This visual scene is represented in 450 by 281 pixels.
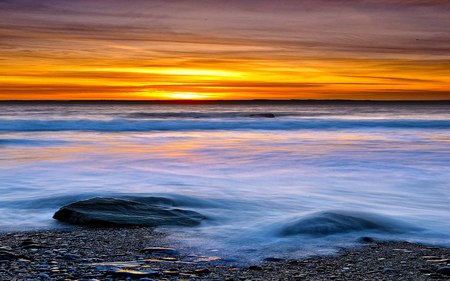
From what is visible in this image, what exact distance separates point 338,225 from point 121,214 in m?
2.10

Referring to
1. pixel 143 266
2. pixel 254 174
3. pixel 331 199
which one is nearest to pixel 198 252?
pixel 143 266

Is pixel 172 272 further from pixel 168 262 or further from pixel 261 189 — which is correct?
pixel 261 189

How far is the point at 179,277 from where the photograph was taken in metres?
3.96

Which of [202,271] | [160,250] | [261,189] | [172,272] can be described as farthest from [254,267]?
[261,189]

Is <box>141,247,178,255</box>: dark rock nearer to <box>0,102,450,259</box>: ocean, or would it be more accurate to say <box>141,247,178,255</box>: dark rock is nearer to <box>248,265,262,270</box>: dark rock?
<box>0,102,450,259</box>: ocean

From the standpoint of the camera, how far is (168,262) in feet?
14.4

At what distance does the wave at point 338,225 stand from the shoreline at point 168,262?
17.5 inches

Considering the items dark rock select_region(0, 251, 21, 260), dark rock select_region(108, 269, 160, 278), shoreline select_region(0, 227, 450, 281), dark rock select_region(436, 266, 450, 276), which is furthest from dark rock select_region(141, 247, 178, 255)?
dark rock select_region(436, 266, 450, 276)

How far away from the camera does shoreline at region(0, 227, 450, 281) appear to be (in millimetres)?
3977

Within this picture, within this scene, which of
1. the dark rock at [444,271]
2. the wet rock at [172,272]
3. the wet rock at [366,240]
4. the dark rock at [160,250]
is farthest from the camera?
the wet rock at [366,240]

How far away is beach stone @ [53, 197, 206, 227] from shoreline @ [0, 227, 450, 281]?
1.46 ft

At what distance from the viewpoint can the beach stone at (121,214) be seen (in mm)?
5738

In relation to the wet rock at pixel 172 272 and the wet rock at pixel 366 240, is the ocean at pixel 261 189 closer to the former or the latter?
the wet rock at pixel 366 240

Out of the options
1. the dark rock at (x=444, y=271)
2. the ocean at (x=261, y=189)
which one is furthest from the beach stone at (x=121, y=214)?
the dark rock at (x=444, y=271)
